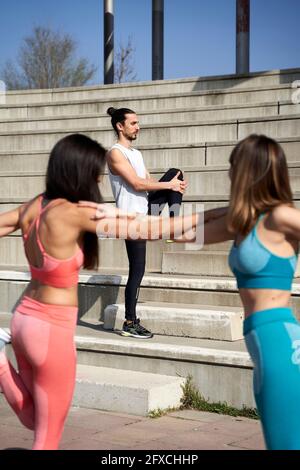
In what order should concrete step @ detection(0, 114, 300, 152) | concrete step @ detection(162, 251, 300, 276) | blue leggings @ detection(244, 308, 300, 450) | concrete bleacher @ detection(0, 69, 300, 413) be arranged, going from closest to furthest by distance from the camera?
blue leggings @ detection(244, 308, 300, 450), concrete bleacher @ detection(0, 69, 300, 413), concrete step @ detection(162, 251, 300, 276), concrete step @ detection(0, 114, 300, 152)

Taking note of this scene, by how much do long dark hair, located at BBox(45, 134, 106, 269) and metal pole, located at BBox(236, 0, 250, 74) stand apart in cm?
1315

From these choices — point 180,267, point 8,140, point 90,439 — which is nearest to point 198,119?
point 8,140

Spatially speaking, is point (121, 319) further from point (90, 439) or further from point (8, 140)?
point (8, 140)

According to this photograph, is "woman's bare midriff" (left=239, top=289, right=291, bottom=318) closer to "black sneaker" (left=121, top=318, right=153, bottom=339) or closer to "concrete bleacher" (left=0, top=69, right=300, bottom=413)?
"concrete bleacher" (left=0, top=69, right=300, bottom=413)

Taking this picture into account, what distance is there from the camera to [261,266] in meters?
3.44

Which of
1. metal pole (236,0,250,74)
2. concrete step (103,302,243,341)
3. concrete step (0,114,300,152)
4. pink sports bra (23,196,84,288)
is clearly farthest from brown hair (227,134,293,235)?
metal pole (236,0,250,74)

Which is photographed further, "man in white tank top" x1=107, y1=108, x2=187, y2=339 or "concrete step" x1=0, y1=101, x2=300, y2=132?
"concrete step" x1=0, y1=101, x2=300, y2=132

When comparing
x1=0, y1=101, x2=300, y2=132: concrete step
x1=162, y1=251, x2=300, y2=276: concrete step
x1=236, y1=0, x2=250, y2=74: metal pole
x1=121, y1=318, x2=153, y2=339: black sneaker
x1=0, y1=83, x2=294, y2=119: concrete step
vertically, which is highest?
x1=236, y1=0, x2=250, y2=74: metal pole

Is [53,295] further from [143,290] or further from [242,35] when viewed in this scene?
[242,35]

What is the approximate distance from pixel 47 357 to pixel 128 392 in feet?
8.21

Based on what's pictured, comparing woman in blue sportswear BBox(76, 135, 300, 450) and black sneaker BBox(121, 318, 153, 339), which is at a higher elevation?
woman in blue sportswear BBox(76, 135, 300, 450)

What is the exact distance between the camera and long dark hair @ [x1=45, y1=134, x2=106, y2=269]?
3.71 meters

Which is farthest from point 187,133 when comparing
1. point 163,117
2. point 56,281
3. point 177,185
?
point 56,281

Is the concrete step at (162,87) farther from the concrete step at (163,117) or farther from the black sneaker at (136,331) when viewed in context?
the black sneaker at (136,331)
